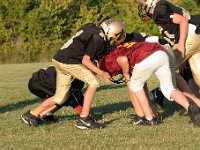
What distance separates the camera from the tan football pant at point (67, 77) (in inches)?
285

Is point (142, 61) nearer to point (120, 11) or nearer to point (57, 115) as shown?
point (57, 115)

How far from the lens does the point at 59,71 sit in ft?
25.0

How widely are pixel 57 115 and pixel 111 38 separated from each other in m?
1.98

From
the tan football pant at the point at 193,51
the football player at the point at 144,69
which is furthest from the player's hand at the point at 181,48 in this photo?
the football player at the point at 144,69

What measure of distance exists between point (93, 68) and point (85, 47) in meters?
0.33

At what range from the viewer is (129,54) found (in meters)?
7.23

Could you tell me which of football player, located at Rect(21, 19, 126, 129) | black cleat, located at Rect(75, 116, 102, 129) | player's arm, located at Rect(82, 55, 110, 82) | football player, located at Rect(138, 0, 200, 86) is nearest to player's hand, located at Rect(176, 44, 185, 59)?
football player, located at Rect(138, 0, 200, 86)

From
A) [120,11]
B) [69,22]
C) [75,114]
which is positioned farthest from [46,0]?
[75,114]

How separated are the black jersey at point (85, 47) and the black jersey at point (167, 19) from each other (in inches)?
34.8

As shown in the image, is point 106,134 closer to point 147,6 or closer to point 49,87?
point 49,87

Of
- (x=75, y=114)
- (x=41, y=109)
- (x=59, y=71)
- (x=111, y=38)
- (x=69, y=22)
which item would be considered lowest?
(x=69, y=22)

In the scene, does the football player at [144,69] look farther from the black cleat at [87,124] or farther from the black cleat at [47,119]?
the black cleat at [47,119]

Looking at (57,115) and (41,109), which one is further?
(57,115)

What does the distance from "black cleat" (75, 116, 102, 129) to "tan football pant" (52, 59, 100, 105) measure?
0.44m
